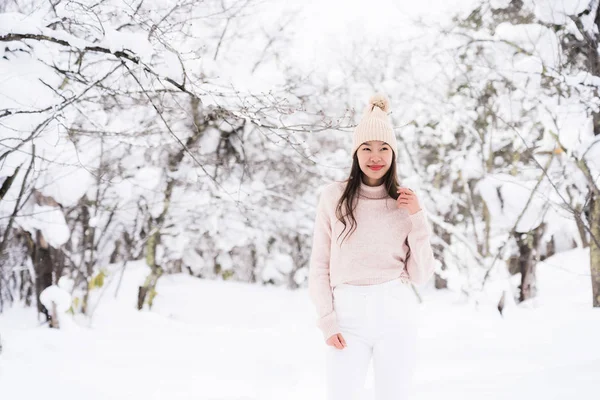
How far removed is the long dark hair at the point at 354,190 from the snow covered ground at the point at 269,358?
1.69 metres

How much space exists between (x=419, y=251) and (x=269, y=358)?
3414 millimetres

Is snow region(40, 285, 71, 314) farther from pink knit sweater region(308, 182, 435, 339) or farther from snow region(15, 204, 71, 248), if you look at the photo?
pink knit sweater region(308, 182, 435, 339)

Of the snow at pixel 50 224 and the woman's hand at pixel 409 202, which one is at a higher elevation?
the snow at pixel 50 224

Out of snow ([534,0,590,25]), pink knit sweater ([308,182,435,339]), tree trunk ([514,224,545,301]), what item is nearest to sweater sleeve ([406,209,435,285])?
pink knit sweater ([308,182,435,339])

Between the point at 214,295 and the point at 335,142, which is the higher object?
the point at 335,142

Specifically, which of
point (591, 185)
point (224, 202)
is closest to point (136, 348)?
point (224, 202)

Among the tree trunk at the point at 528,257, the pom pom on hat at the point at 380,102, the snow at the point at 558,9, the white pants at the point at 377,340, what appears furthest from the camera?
the tree trunk at the point at 528,257

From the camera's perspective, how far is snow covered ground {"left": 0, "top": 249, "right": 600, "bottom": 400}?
3168 mm

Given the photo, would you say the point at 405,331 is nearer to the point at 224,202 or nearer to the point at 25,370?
the point at 25,370

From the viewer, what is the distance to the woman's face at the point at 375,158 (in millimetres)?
1979

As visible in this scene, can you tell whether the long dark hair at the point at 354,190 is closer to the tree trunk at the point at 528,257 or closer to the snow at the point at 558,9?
the snow at the point at 558,9

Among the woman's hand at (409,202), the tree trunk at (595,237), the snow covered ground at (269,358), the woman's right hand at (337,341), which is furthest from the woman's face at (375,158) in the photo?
the tree trunk at (595,237)

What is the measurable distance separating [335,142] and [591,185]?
8387 millimetres

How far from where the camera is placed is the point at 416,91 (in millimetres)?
9523
